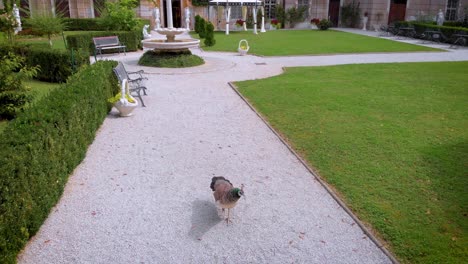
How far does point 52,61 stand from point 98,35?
19.2 feet

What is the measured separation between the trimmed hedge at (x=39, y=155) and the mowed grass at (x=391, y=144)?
11.7 feet

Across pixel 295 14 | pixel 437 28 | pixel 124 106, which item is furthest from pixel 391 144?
pixel 295 14

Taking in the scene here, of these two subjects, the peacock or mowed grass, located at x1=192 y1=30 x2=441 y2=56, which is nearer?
the peacock

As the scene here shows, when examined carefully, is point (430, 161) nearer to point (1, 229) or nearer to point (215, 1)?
point (1, 229)

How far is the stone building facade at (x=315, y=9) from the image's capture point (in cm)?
3080

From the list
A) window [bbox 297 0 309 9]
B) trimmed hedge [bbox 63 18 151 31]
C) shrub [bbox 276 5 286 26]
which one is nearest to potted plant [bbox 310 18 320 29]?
window [bbox 297 0 309 9]

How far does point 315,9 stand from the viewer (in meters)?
36.0

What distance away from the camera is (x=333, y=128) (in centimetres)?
792

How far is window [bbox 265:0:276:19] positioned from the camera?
35.7m

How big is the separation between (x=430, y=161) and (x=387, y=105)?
11.7 feet

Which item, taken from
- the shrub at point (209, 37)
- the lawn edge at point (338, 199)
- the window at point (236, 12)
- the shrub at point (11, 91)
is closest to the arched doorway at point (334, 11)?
the window at point (236, 12)

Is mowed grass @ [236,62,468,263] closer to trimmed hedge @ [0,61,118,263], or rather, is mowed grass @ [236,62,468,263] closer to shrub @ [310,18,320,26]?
trimmed hedge @ [0,61,118,263]

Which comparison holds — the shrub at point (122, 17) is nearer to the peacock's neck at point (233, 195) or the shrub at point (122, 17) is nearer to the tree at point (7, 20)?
the tree at point (7, 20)

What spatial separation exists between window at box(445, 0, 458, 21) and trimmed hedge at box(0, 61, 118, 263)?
3550 centimetres
